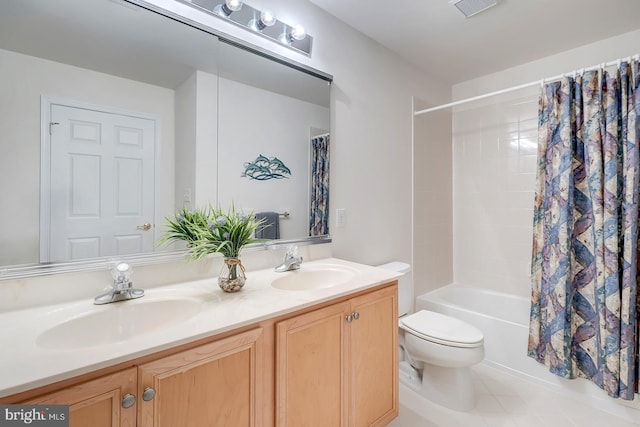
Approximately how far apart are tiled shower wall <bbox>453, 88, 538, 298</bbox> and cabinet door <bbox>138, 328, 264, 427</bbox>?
247 centimetres

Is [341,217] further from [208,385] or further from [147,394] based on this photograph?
[147,394]

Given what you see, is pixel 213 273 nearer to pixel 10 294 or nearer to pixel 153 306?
pixel 153 306

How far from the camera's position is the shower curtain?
1.59 m

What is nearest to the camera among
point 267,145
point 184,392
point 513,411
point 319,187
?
point 184,392

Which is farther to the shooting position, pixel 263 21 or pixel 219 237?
pixel 263 21

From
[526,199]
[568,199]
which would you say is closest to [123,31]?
[568,199]

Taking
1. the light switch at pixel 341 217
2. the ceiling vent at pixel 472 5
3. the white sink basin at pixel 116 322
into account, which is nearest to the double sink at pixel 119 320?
the white sink basin at pixel 116 322

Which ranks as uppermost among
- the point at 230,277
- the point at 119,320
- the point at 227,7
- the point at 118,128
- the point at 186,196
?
the point at 227,7

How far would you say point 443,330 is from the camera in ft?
5.69

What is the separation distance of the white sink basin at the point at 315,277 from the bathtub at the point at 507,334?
1268mm

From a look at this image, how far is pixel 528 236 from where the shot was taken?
8.17 ft

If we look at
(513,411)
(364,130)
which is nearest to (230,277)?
(364,130)

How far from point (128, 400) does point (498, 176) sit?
117 inches

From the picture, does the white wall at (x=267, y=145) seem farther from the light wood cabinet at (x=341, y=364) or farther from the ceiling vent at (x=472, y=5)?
the ceiling vent at (x=472, y=5)
